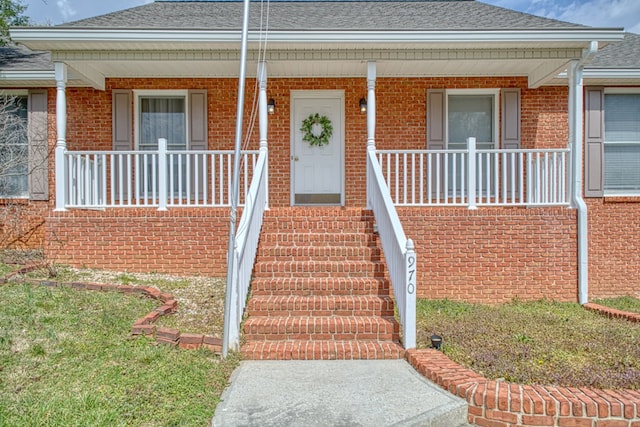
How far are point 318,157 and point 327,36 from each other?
2576mm

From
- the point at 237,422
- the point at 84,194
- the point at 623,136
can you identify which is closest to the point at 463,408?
the point at 237,422

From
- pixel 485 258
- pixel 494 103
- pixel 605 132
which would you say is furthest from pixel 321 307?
pixel 605 132

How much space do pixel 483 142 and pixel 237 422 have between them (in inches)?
282

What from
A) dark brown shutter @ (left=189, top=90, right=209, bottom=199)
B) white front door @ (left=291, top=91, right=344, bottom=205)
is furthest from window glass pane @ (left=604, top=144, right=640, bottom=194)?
dark brown shutter @ (left=189, top=90, right=209, bottom=199)

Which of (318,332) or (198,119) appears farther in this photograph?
(198,119)

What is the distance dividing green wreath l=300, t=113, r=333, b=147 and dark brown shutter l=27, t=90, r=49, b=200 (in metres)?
4.89

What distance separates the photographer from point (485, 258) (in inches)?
258

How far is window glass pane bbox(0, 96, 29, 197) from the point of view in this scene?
25.7 feet

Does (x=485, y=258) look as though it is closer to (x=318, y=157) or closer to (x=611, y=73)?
(x=318, y=157)

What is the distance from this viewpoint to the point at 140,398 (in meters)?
3.20

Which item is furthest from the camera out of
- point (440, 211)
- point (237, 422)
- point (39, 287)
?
point (440, 211)

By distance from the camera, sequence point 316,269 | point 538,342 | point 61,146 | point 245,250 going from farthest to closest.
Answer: point 61,146 < point 316,269 < point 245,250 < point 538,342

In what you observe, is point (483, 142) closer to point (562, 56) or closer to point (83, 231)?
point (562, 56)

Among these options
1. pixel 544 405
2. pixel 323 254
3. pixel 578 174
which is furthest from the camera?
pixel 578 174
